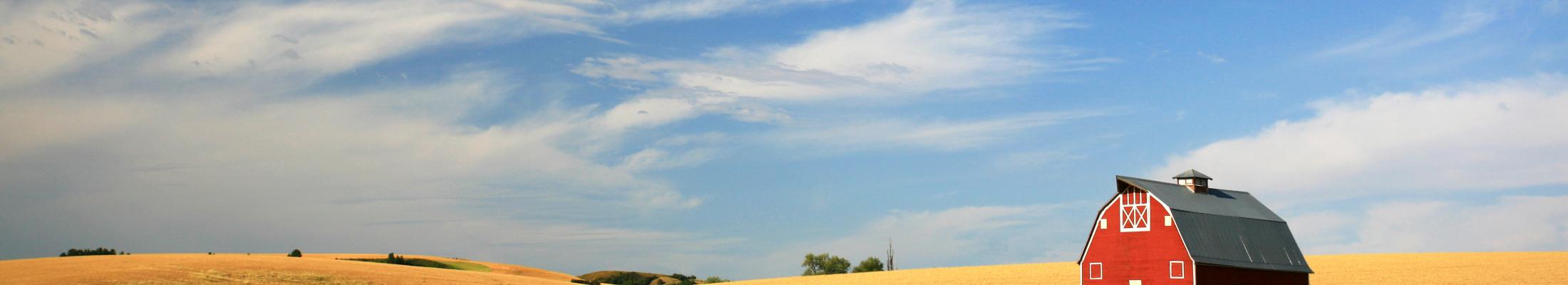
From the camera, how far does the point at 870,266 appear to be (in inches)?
4424

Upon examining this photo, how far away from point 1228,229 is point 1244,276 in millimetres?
2275

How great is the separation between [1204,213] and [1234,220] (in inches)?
105

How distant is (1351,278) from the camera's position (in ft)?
206

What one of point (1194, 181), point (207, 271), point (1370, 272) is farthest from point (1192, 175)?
point (207, 271)

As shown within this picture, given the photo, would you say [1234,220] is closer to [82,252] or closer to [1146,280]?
[1146,280]

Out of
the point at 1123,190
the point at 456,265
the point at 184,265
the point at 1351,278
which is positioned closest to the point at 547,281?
the point at 456,265

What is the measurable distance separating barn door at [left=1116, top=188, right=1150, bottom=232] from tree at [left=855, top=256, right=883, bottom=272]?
60839 mm

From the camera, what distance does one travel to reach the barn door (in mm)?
50781

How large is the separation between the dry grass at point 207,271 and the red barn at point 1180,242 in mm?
A: 32499

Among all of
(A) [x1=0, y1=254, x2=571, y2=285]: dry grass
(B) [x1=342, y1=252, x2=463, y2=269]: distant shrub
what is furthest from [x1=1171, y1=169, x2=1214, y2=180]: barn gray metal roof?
(B) [x1=342, y1=252, x2=463, y2=269]: distant shrub

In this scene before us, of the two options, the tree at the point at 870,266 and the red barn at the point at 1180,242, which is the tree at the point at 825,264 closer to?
the tree at the point at 870,266

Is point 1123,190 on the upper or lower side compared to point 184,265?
upper

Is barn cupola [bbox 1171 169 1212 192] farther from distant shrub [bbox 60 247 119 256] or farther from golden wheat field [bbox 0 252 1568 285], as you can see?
distant shrub [bbox 60 247 119 256]

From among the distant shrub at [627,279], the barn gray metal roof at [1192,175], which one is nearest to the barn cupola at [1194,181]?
the barn gray metal roof at [1192,175]
